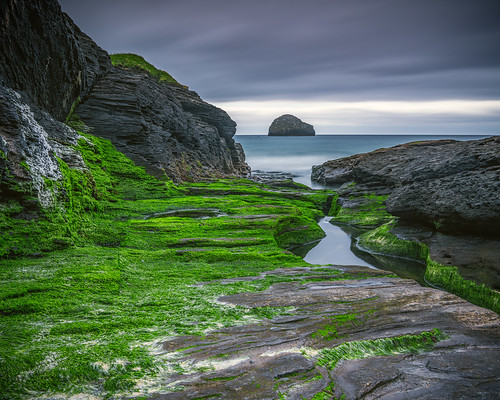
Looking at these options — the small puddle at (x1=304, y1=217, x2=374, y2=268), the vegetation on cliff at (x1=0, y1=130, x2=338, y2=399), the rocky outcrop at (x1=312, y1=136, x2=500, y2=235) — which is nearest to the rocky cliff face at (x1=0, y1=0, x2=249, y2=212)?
the vegetation on cliff at (x1=0, y1=130, x2=338, y2=399)

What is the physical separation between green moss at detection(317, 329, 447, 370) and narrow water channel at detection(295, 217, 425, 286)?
848 centimetres

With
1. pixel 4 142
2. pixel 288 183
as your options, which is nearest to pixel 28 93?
pixel 4 142

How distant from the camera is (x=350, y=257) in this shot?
62.3 ft

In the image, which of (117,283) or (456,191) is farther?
(456,191)

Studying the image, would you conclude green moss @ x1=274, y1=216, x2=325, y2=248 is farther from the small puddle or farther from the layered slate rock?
the layered slate rock

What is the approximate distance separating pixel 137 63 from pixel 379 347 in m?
53.3

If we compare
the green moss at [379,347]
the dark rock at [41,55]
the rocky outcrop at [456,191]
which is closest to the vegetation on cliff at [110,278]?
the green moss at [379,347]

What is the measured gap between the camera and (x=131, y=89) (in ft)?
106

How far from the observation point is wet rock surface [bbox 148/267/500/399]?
5031 millimetres

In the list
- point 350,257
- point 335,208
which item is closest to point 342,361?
point 350,257

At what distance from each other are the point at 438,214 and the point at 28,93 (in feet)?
82.6

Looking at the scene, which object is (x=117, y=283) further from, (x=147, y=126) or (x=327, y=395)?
(x=147, y=126)

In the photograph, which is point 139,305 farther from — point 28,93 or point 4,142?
point 28,93

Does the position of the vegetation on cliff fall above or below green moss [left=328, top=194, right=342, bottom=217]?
above
